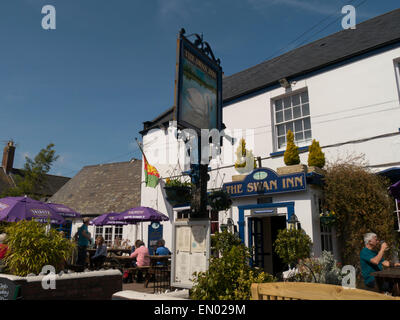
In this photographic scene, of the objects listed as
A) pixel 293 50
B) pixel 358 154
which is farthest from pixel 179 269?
pixel 293 50

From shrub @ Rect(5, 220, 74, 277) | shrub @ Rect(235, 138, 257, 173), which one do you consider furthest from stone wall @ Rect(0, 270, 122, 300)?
shrub @ Rect(235, 138, 257, 173)

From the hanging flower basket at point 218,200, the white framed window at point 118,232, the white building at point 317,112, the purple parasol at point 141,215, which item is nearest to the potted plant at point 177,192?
the hanging flower basket at point 218,200

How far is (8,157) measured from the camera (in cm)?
3903

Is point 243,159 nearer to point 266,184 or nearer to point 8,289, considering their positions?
A: point 266,184

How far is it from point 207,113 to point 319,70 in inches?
247

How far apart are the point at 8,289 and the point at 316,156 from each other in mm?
8414

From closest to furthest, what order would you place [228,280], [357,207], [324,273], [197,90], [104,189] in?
[228,280], [324,273], [197,90], [357,207], [104,189]

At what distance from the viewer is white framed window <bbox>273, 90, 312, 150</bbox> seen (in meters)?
10.8

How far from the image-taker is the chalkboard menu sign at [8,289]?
12.9 feet

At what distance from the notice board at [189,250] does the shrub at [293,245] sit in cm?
333

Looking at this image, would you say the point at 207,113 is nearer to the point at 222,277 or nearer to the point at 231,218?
the point at 222,277

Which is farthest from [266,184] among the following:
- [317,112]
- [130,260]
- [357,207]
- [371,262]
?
[130,260]

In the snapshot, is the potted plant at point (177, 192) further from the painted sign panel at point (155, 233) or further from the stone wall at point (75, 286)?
the painted sign panel at point (155, 233)

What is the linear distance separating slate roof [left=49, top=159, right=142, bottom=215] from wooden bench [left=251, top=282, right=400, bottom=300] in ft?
52.1
